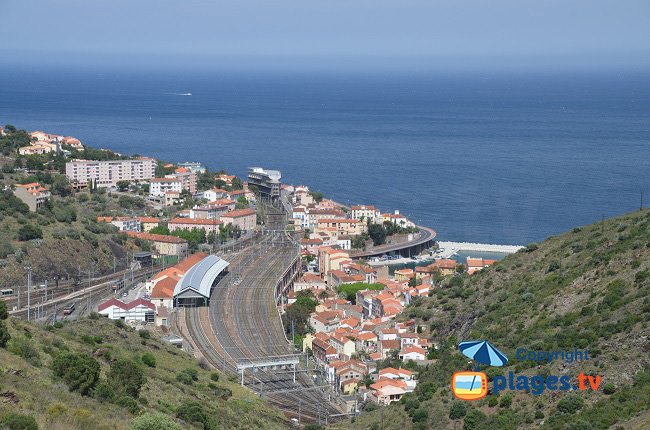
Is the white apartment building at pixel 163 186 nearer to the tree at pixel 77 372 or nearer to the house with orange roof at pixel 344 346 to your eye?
the house with orange roof at pixel 344 346

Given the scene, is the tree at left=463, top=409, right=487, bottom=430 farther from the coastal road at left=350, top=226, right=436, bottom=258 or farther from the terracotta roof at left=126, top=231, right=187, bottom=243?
the coastal road at left=350, top=226, right=436, bottom=258

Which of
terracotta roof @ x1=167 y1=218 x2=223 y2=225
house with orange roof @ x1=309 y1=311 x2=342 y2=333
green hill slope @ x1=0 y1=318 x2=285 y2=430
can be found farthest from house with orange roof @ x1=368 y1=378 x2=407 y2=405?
terracotta roof @ x1=167 y1=218 x2=223 y2=225

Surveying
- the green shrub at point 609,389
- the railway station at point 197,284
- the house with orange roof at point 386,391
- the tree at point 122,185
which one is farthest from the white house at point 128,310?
the tree at point 122,185

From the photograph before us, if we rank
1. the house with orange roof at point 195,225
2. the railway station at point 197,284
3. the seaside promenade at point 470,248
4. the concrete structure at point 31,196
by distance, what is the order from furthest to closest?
the house with orange roof at point 195,225 < the seaside promenade at point 470,248 < the concrete structure at point 31,196 < the railway station at point 197,284

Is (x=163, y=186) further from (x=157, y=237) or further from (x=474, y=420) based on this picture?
(x=474, y=420)

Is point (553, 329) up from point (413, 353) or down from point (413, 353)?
up

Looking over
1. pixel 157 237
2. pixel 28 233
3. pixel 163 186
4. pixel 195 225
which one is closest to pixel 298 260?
pixel 157 237
